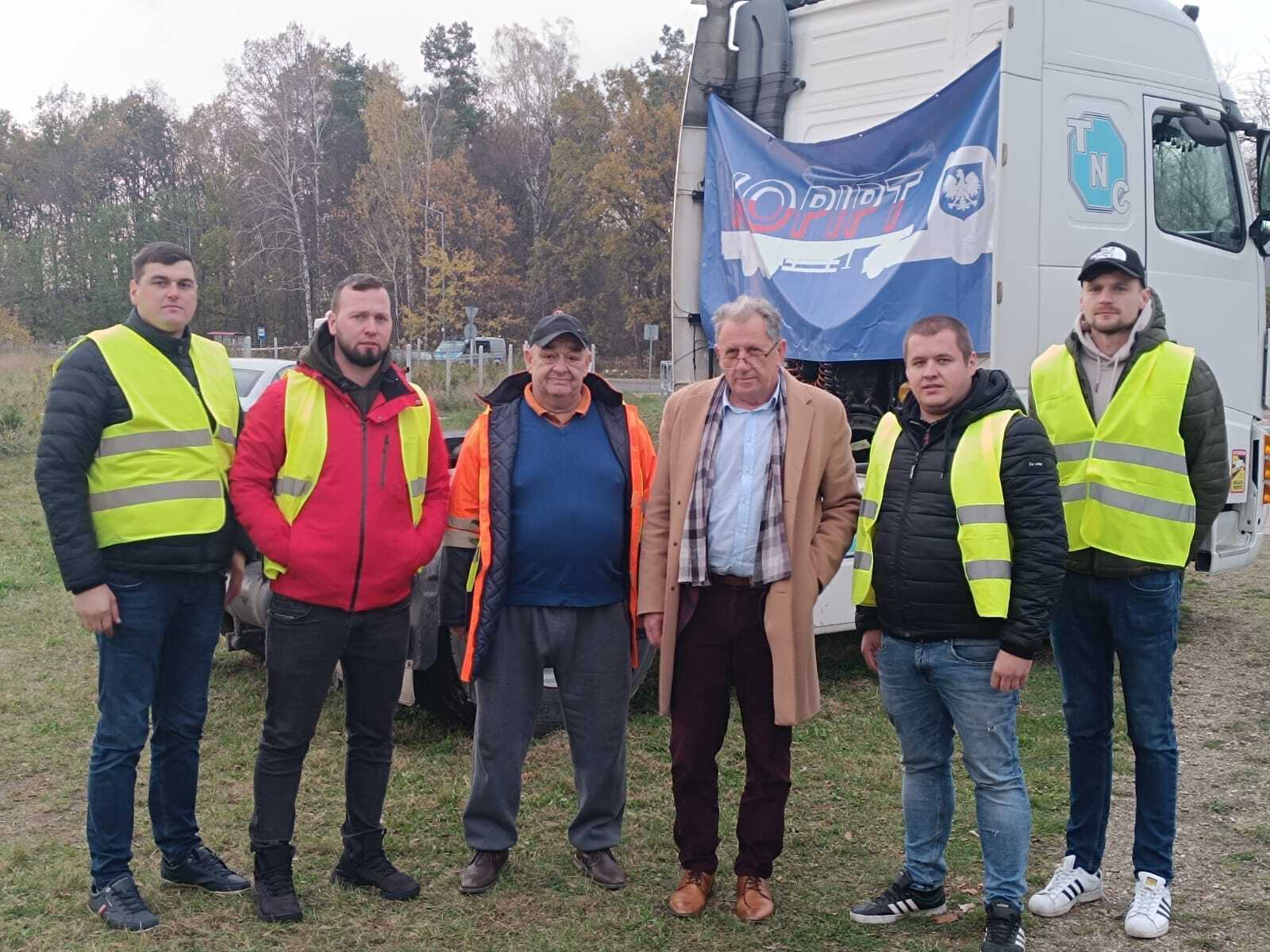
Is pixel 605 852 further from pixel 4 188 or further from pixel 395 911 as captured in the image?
pixel 4 188

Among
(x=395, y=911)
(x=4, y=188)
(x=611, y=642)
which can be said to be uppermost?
(x=4, y=188)

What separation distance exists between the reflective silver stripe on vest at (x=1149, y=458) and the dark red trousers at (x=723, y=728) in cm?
114

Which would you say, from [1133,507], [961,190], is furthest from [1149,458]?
[961,190]

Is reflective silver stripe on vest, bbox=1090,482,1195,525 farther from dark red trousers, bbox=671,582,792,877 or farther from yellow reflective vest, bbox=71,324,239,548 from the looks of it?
yellow reflective vest, bbox=71,324,239,548

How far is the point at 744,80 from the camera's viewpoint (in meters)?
7.22

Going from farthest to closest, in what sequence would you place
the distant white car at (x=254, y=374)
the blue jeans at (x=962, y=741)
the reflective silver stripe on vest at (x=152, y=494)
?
the distant white car at (x=254, y=374)
the reflective silver stripe on vest at (x=152, y=494)
the blue jeans at (x=962, y=741)

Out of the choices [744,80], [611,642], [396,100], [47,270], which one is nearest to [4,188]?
[47,270]

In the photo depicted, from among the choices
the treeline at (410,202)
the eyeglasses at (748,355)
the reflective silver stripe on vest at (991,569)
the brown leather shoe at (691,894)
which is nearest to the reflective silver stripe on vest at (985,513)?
the reflective silver stripe on vest at (991,569)

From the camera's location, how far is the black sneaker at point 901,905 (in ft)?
11.8

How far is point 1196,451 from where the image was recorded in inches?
137

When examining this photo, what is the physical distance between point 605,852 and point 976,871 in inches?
48.7

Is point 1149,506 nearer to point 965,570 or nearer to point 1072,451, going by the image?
point 1072,451

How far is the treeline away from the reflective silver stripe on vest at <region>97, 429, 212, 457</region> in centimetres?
3575

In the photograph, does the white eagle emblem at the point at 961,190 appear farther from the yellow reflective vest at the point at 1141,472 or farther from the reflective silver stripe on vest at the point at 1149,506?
the reflective silver stripe on vest at the point at 1149,506
